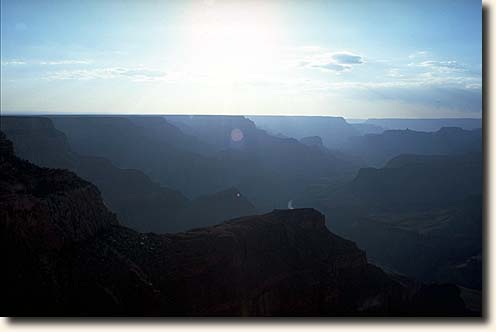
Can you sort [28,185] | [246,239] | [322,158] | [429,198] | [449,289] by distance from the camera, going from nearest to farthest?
[28,185], [246,239], [449,289], [429,198], [322,158]

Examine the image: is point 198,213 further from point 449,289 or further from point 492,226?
point 492,226

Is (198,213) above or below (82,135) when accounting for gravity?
below

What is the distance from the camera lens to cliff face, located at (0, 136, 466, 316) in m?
8.85

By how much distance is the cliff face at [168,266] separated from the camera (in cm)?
885

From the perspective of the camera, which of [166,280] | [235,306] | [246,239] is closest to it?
[166,280]

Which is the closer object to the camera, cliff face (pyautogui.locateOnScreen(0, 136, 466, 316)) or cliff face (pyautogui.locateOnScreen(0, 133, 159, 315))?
cliff face (pyautogui.locateOnScreen(0, 133, 159, 315))

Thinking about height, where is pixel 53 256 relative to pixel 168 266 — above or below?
above

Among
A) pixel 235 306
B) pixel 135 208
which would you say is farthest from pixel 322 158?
pixel 235 306

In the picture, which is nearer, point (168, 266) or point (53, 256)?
point (53, 256)

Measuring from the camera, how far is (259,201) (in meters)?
43.8

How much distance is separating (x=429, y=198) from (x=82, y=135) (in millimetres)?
31108

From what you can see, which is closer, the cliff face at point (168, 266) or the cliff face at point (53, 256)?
the cliff face at point (53, 256)

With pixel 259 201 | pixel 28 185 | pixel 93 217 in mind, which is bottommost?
pixel 259 201

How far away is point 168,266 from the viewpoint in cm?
1134
